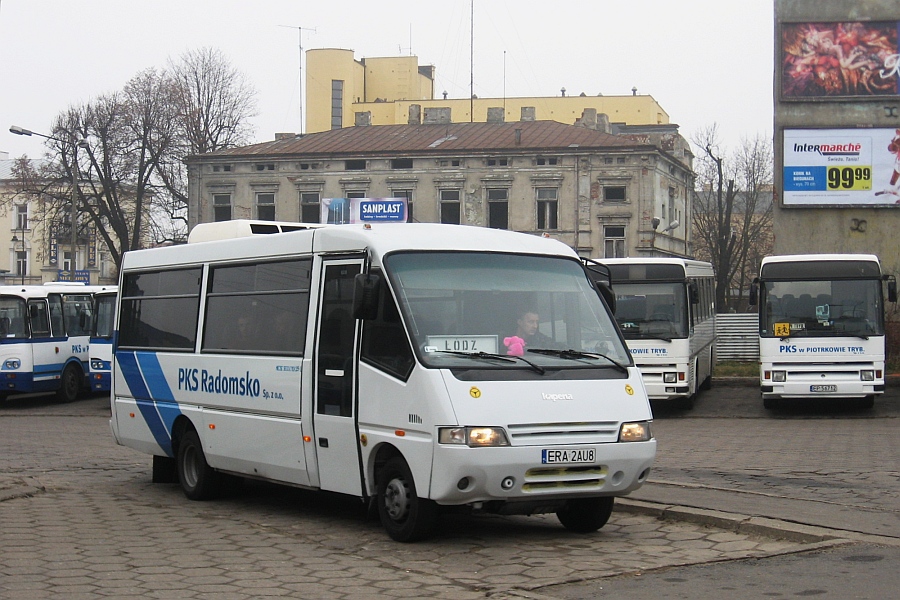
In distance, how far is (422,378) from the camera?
886 centimetres

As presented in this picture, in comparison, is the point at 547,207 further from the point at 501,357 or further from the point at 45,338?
the point at 501,357

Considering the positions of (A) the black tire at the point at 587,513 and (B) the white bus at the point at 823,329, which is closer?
(A) the black tire at the point at 587,513

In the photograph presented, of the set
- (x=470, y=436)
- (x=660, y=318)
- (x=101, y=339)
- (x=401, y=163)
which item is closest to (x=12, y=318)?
(x=101, y=339)

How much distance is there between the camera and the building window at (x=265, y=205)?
6969cm

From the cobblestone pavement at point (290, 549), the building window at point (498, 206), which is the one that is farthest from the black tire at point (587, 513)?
the building window at point (498, 206)

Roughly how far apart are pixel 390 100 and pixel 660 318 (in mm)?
72638

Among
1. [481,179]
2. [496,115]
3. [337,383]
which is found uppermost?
[496,115]

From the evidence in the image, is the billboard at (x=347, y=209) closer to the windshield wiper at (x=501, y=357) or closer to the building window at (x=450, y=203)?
the building window at (x=450, y=203)

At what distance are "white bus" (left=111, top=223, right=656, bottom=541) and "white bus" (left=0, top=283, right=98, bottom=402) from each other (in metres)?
17.8

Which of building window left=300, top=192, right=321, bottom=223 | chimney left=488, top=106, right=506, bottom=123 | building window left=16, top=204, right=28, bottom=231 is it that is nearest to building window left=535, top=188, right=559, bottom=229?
chimney left=488, top=106, right=506, bottom=123

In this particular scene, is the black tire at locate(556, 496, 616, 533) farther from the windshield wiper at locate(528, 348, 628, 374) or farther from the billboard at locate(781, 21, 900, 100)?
the billboard at locate(781, 21, 900, 100)

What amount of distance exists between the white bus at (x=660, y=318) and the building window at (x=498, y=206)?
43.3 meters

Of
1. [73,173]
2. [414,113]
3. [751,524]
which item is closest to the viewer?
[751,524]

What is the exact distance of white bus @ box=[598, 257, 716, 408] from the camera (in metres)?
22.8
